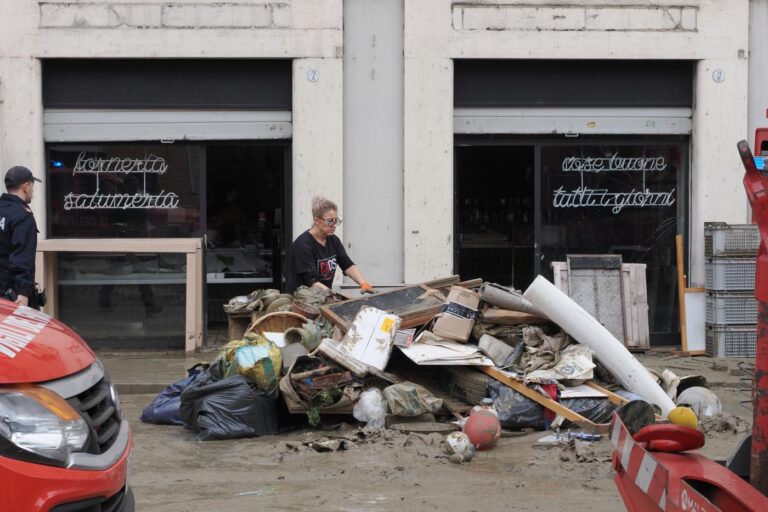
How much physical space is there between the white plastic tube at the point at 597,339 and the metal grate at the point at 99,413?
15.9 feet

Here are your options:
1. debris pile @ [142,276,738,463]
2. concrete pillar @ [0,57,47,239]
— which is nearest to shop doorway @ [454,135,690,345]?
debris pile @ [142,276,738,463]

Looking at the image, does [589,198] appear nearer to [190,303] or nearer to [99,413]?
[190,303]

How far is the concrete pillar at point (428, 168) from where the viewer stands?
11.9m

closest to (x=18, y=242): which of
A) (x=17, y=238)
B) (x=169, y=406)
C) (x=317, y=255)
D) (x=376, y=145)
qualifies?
(x=17, y=238)

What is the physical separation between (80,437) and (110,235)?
352 inches

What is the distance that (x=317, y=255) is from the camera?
9.80m

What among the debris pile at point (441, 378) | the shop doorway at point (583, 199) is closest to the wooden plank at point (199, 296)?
the debris pile at point (441, 378)

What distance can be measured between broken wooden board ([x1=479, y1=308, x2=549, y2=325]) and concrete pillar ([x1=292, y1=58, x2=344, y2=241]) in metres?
3.67

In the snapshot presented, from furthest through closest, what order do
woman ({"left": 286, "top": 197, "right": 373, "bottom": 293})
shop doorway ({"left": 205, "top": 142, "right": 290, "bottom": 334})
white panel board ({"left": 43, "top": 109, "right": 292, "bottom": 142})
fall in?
shop doorway ({"left": 205, "top": 142, "right": 290, "bottom": 334}) → white panel board ({"left": 43, "top": 109, "right": 292, "bottom": 142}) → woman ({"left": 286, "top": 197, "right": 373, "bottom": 293})

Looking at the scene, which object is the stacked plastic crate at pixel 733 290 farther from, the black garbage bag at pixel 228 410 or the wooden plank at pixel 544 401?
the black garbage bag at pixel 228 410

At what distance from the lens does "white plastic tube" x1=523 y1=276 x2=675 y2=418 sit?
801 centimetres

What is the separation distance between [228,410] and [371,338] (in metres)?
1.39

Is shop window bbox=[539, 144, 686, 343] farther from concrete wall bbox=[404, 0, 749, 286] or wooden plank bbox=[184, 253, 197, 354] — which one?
wooden plank bbox=[184, 253, 197, 354]

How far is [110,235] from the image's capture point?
12109 mm
